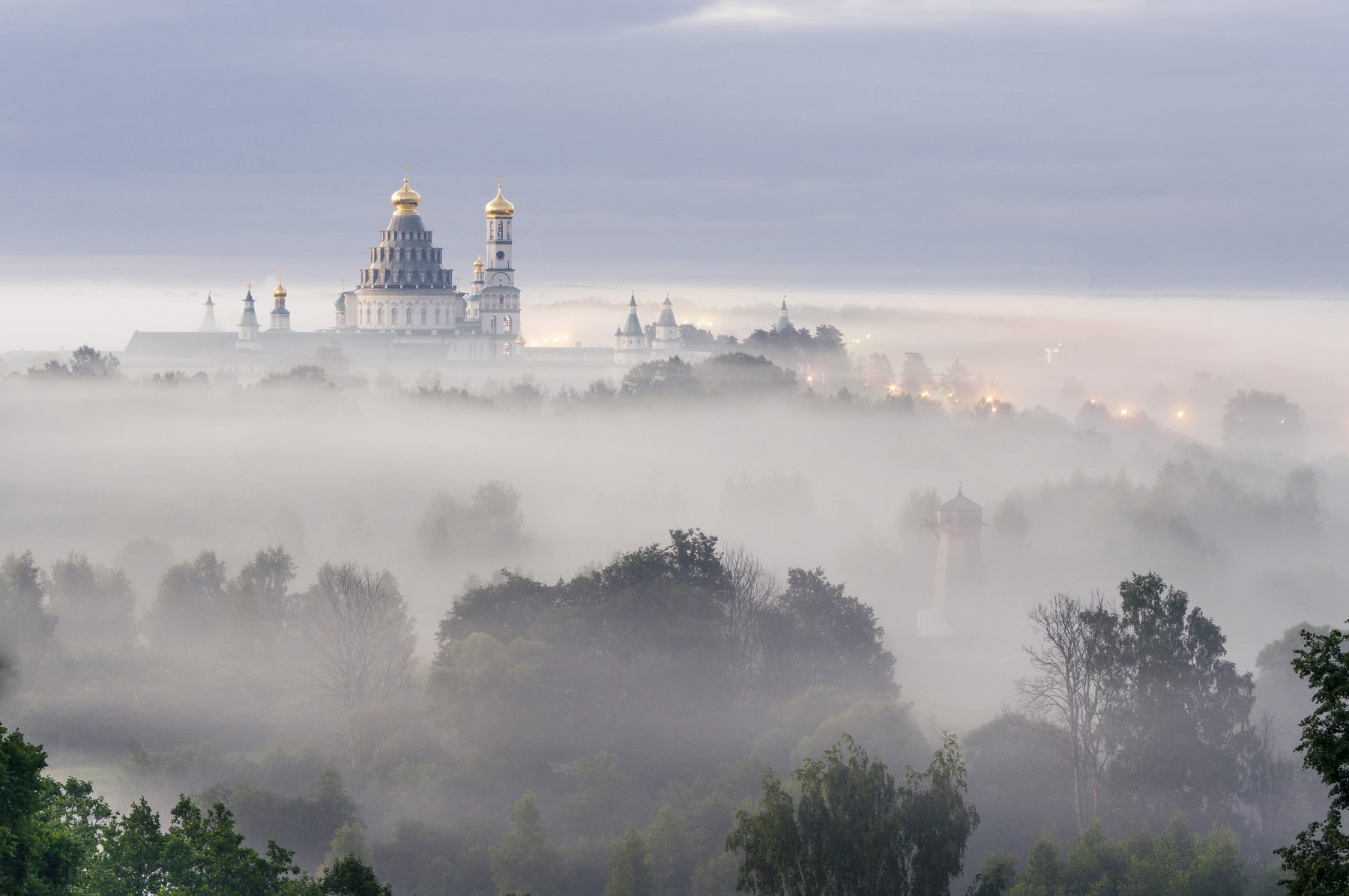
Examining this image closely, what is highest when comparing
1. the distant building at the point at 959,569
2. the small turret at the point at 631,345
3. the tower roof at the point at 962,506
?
the small turret at the point at 631,345

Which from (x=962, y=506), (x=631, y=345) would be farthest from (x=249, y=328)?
(x=962, y=506)

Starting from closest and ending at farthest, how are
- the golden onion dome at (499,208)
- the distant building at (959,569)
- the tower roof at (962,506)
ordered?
the distant building at (959,569)
the tower roof at (962,506)
the golden onion dome at (499,208)

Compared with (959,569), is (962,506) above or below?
above

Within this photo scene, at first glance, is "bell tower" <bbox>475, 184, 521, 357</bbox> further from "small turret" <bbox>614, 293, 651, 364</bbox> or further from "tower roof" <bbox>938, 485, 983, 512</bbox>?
"tower roof" <bbox>938, 485, 983, 512</bbox>

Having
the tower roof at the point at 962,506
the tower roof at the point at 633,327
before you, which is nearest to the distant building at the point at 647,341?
the tower roof at the point at 633,327

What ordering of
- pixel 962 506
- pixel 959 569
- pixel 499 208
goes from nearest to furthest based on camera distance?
pixel 959 569 < pixel 962 506 < pixel 499 208

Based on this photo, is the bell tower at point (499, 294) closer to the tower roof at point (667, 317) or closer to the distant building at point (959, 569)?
the tower roof at point (667, 317)

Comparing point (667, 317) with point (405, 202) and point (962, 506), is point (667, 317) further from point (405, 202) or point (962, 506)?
point (962, 506)

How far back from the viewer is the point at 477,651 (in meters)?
57.5

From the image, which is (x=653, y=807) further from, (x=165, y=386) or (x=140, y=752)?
(x=165, y=386)

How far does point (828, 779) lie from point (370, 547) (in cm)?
7040

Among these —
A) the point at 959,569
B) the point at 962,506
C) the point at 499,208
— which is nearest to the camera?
the point at 959,569

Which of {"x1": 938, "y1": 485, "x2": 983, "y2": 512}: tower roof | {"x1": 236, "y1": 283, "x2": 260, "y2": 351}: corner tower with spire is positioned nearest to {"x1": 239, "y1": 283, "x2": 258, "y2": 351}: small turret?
{"x1": 236, "y1": 283, "x2": 260, "y2": 351}: corner tower with spire

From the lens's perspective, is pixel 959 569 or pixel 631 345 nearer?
pixel 959 569
